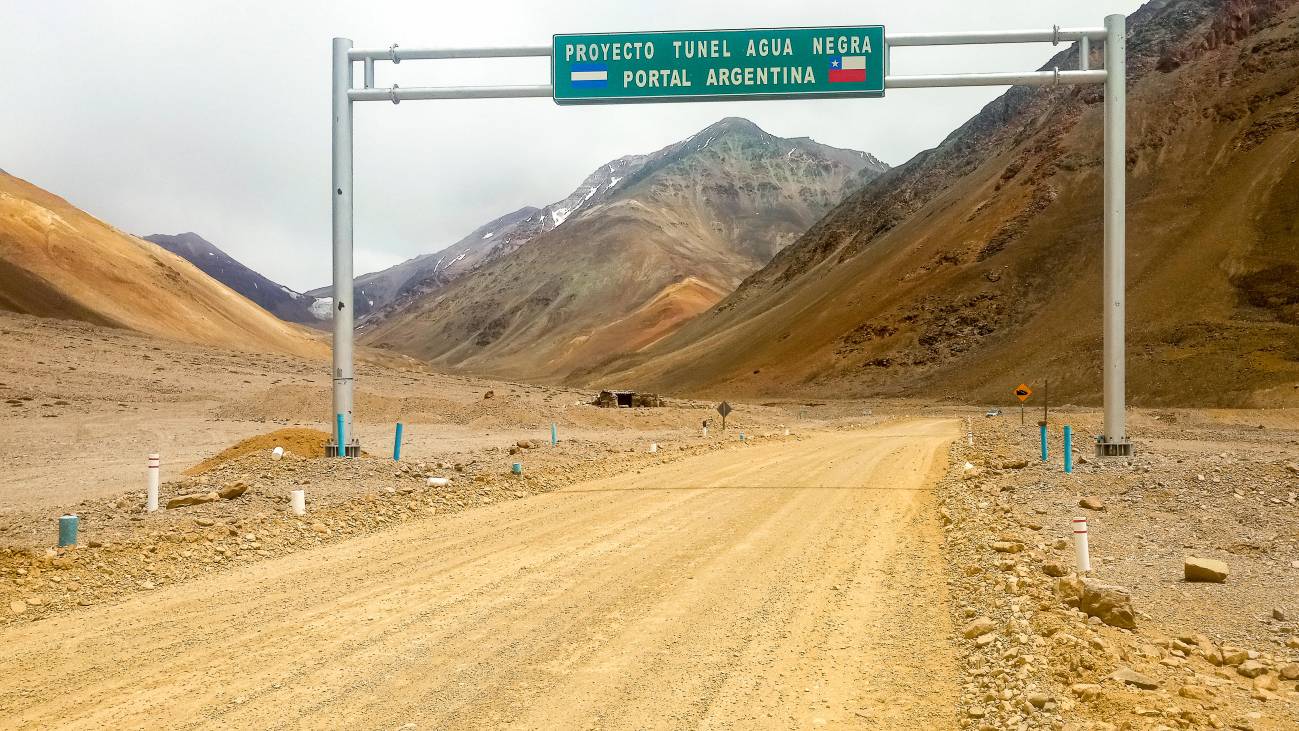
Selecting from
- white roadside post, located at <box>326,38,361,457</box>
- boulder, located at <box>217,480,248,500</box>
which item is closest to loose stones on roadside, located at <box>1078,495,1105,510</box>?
boulder, located at <box>217,480,248,500</box>

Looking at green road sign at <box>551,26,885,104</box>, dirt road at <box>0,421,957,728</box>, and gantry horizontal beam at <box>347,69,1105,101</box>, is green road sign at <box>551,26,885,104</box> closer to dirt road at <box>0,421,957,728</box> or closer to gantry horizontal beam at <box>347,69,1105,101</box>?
gantry horizontal beam at <box>347,69,1105,101</box>

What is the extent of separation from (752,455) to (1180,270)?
5204cm

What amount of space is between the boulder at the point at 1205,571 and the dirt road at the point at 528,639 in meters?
1.98

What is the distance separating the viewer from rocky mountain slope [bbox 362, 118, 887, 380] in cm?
13800

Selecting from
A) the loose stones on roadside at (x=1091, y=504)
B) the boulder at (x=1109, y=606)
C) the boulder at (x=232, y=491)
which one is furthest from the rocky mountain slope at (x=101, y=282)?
the boulder at (x=1109, y=606)

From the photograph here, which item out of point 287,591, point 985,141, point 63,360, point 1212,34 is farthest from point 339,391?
point 985,141

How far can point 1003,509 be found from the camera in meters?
12.5

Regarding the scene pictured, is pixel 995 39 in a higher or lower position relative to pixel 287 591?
higher

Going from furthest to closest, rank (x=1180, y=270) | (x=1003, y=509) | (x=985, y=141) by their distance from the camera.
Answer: (x=985, y=141), (x=1180, y=270), (x=1003, y=509)

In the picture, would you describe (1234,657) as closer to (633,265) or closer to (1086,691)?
(1086,691)

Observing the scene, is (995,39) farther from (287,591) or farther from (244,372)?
(244,372)

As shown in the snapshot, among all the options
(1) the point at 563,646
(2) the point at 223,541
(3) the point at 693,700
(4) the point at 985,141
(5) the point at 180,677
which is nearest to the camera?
(3) the point at 693,700

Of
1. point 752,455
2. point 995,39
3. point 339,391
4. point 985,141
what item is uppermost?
point 985,141

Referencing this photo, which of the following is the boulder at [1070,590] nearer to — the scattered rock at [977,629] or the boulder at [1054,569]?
the boulder at [1054,569]
